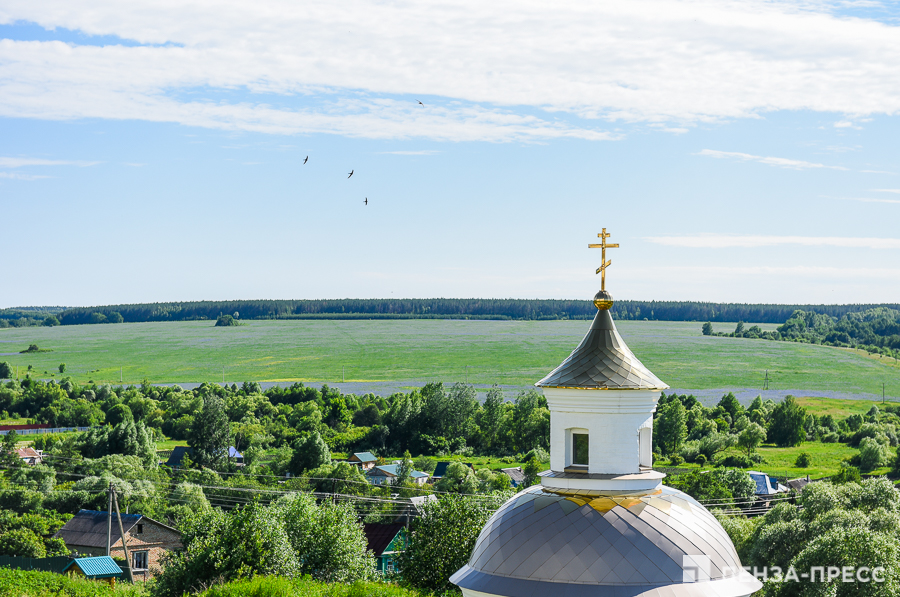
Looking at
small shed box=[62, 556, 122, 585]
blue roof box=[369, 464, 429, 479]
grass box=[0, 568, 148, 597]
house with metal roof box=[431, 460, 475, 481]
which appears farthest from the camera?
house with metal roof box=[431, 460, 475, 481]

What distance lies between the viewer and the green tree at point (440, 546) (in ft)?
111

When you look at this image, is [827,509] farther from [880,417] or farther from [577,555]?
[880,417]

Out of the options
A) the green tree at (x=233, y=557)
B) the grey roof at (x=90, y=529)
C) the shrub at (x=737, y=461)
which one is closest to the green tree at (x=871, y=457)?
the shrub at (x=737, y=461)

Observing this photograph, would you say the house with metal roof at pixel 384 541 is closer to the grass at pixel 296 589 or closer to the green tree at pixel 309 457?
the grass at pixel 296 589

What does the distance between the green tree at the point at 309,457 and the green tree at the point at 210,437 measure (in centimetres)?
1407

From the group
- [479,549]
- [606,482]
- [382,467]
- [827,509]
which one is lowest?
[382,467]

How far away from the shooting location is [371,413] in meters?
130

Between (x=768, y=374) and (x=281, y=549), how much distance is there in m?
169

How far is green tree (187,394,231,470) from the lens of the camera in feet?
331

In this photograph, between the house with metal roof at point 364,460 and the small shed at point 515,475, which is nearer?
the small shed at point 515,475

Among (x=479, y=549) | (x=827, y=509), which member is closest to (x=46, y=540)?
(x=827, y=509)

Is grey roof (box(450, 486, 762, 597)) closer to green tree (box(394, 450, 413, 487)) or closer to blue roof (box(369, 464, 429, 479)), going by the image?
green tree (box(394, 450, 413, 487))

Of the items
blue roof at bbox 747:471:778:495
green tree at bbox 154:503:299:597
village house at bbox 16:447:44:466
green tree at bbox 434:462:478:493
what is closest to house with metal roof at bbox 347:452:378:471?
green tree at bbox 434:462:478:493

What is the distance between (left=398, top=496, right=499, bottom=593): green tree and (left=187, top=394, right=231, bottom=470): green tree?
69970 millimetres
